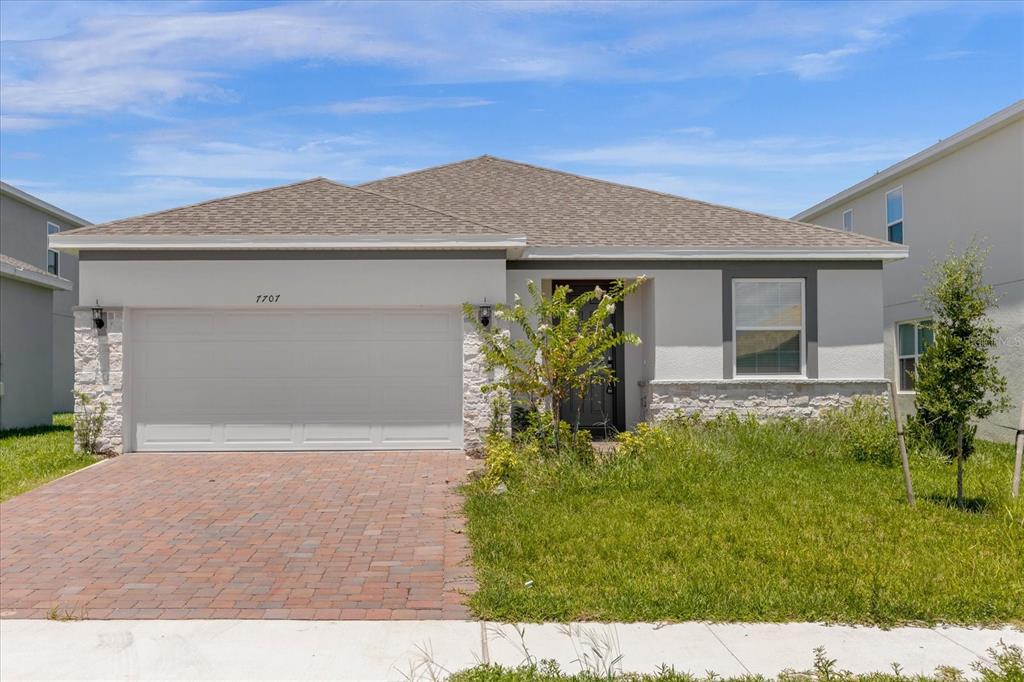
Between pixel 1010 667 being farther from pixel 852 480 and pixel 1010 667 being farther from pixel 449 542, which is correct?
pixel 852 480

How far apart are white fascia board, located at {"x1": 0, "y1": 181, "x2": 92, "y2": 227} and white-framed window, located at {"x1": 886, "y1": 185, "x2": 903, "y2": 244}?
72.3 ft

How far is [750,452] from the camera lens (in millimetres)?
11734

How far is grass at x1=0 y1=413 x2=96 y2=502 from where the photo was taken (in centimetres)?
1074

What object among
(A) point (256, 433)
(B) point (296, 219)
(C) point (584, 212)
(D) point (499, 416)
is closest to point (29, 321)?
(A) point (256, 433)

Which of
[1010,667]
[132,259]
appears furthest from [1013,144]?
[132,259]

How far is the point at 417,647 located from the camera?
522 cm

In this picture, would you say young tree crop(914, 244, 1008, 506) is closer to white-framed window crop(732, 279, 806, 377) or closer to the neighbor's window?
white-framed window crop(732, 279, 806, 377)

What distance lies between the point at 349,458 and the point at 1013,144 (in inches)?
496

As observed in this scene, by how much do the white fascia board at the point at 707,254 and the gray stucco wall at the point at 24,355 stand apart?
37.8 feet

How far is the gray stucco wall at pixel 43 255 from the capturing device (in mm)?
21969

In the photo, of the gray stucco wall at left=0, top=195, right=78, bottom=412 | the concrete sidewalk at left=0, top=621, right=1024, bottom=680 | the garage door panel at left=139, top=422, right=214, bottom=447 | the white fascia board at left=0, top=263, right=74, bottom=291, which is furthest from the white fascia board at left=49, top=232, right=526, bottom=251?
the gray stucco wall at left=0, top=195, right=78, bottom=412

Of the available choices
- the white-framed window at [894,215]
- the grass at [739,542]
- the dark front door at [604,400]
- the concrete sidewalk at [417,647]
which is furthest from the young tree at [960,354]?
the white-framed window at [894,215]

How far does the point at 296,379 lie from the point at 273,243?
223cm

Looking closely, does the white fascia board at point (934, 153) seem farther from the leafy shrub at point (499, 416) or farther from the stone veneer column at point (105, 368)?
the stone veneer column at point (105, 368)
